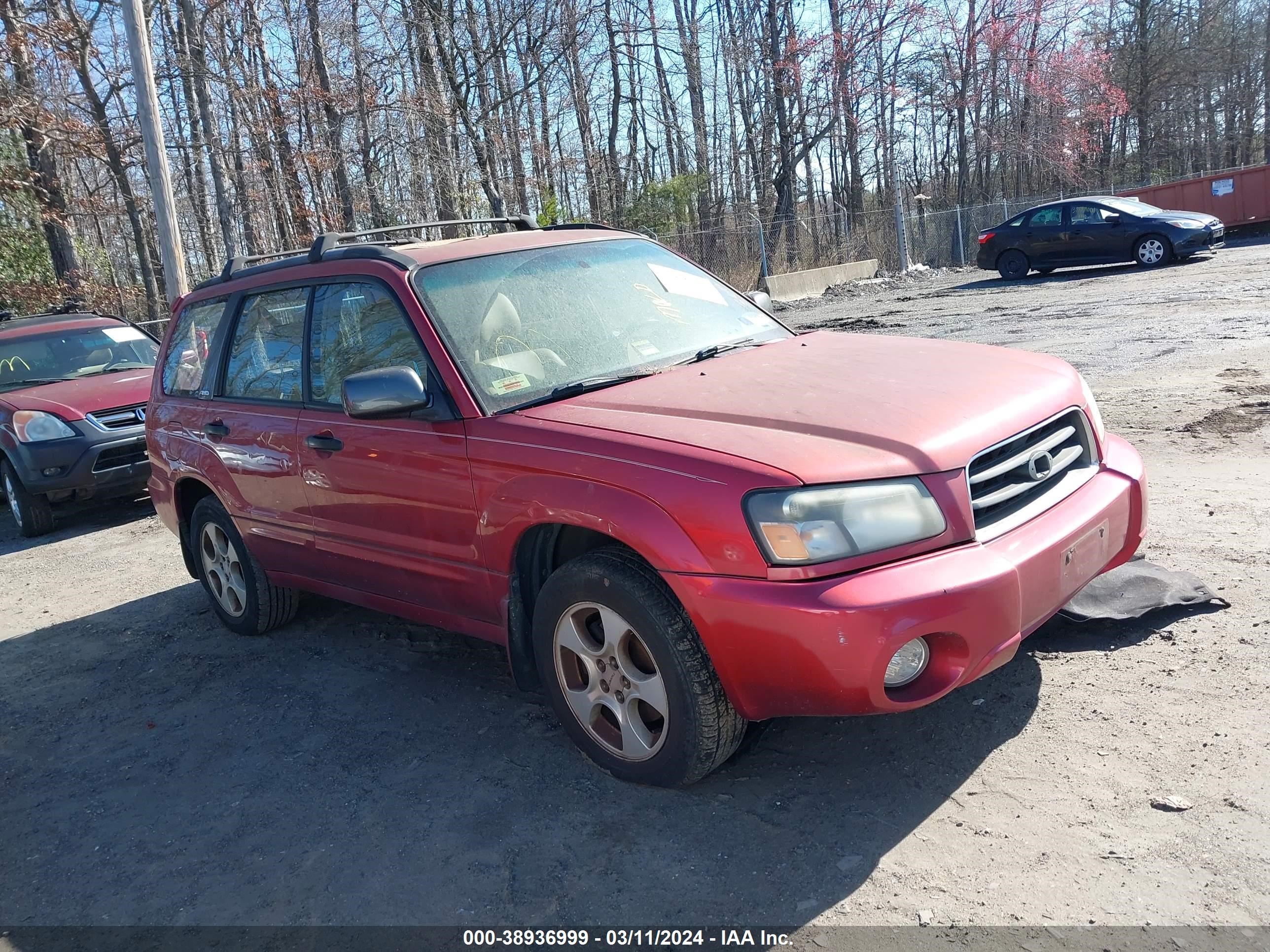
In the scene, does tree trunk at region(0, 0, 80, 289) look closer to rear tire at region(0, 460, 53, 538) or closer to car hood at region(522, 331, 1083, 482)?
rear tire at region(0, 460, 53, 538)

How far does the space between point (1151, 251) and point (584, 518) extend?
1966cm

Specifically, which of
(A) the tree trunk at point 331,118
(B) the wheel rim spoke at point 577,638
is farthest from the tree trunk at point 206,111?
(B) the wheel rim spoke at point 577,638

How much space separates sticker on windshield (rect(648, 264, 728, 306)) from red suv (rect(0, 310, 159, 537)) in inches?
216

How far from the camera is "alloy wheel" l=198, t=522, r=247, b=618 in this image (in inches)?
213

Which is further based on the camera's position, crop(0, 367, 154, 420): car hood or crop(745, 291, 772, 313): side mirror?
crop(0, 367, 154, 420): car hood

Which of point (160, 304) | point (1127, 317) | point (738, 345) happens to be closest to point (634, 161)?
point (160, 304)

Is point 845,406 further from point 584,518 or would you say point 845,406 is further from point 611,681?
point 611,681

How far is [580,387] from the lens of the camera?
375 centimetres

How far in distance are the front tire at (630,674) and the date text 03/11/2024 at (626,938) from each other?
583 millimetres

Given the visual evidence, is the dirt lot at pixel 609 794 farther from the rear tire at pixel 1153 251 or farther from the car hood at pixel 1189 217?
the car hood at pixel 1189 217

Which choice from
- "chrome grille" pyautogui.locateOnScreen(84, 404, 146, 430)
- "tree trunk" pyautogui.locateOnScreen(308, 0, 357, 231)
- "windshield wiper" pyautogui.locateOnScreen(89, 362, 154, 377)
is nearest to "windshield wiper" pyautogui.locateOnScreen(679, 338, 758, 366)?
"chrome grille" pyautogui.locateOnScreen(84, 404, 146, 430)

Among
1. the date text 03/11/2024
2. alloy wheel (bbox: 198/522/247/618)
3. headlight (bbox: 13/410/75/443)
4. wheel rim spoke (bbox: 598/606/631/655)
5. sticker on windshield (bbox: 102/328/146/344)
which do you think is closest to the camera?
the date text 03/11/2024

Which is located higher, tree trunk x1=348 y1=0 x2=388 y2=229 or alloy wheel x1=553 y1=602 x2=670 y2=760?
tree trunk x1=348 y1=0 x2=388 y2=229

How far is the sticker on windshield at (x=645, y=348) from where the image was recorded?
403 cm
